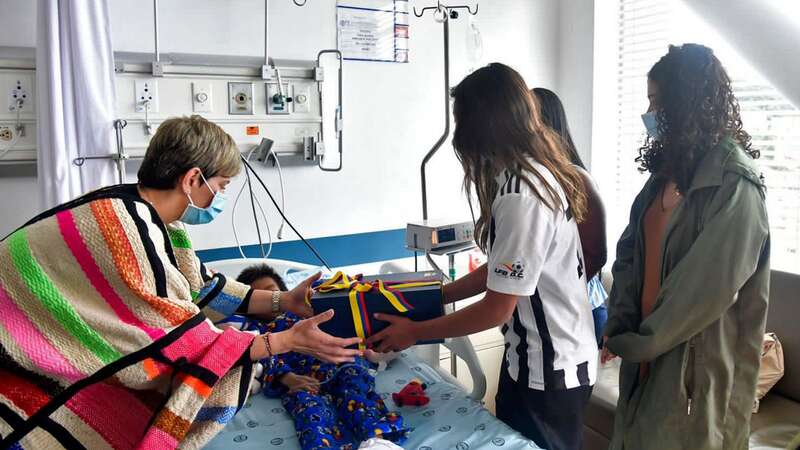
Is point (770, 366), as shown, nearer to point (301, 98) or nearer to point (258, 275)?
point (258, 275)

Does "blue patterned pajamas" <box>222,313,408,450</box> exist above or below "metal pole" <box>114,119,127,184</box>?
below

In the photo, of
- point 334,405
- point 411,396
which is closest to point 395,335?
point 411,396

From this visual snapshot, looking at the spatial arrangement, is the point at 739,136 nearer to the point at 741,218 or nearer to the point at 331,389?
the point at 741,218

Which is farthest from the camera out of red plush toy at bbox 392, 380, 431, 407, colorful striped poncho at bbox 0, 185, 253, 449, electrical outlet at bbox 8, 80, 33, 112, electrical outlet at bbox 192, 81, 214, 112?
electrical outlet at bbox 192, 81, 214, 112

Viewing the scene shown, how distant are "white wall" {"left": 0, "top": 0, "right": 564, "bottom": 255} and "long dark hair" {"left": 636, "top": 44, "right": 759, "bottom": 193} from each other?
1.84 meters

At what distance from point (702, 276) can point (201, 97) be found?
2.15 meters

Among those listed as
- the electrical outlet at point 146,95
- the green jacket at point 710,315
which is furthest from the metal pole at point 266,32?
the green jacket at point 710,315

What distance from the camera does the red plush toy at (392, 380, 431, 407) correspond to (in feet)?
6.47

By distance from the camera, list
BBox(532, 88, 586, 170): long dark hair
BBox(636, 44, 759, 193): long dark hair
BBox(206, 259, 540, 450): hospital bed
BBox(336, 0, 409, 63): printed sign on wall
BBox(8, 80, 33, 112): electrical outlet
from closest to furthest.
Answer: BBox(636, 44, 759, 193): long dark hair < BBox(206, 259, 540, 450): hospital bed < BBox(532, 88, 586, 170): long dark hair < BBox(8, 80, 33, 112): electrical outlet < BBox(336, 0, 409, 63): printed sign on wall

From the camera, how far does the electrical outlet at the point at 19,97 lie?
242cm

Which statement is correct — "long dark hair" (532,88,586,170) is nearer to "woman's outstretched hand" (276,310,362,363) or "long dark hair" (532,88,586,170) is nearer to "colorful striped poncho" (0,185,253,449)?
"woman's outstretched hand" (276,310,362,363)

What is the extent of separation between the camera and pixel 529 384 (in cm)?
164

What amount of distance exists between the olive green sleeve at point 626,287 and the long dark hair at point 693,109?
22 cm

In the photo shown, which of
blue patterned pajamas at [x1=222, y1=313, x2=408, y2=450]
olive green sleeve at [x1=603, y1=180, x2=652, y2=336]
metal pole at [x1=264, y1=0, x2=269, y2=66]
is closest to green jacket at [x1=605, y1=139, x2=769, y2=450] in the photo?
olive green sleeve at [x1=603, y1=180, x2=652, y2=336]
